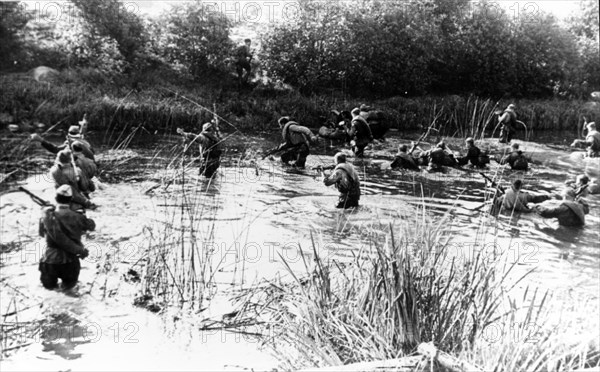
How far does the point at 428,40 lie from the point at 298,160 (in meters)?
13.7

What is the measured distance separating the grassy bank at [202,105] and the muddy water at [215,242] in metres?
2.14

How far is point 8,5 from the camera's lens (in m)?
21.5

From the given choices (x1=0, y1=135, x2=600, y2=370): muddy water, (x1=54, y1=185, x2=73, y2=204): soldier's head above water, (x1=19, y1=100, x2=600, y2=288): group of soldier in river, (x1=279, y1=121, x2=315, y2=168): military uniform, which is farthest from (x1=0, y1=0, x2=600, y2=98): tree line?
(x1=54, y1=185, x2=73, y2=204): soldier's head above water

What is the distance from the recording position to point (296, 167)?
17.5 meters

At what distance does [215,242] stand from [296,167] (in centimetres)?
705

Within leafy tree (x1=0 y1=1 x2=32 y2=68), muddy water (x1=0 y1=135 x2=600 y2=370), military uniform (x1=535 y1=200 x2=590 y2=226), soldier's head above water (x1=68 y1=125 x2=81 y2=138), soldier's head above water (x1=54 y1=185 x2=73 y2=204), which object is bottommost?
muddy water (x1=0 y1=135 x2=600 y2=370)

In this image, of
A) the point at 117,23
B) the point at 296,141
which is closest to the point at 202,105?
the point at 117,23

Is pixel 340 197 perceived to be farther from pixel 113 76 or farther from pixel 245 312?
pixel 113 76

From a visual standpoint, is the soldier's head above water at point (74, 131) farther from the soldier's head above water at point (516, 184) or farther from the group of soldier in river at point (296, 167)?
the soldier's head above water at point (516, 184)

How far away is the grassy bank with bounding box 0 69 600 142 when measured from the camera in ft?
66.2

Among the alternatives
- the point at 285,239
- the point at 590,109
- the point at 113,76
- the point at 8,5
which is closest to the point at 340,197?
the point at 285,239

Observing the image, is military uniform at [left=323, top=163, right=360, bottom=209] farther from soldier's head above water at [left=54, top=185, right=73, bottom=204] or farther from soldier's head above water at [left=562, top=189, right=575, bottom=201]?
soldier's head above water at [left=54, top=185, right=73, bottom=204]

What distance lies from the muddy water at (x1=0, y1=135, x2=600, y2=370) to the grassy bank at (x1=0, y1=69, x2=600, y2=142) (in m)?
2.14

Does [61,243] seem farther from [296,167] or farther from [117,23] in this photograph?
[117,23]
